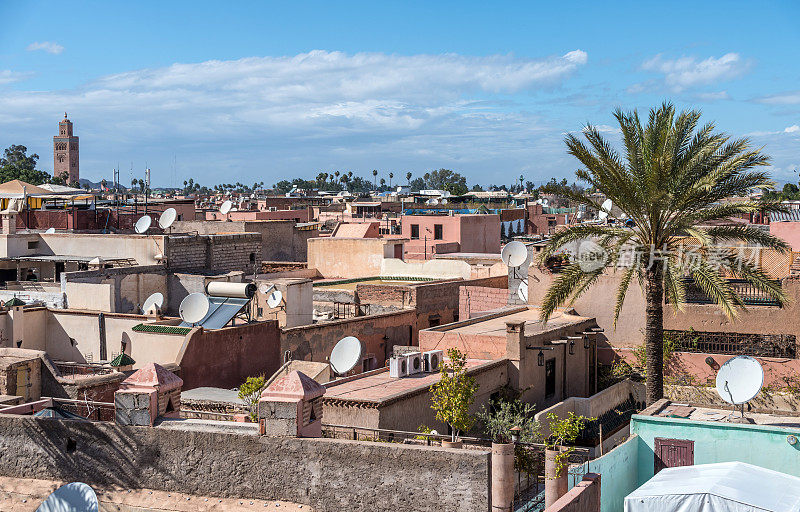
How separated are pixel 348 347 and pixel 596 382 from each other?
8.13 metres

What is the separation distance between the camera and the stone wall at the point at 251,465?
9.48 meters

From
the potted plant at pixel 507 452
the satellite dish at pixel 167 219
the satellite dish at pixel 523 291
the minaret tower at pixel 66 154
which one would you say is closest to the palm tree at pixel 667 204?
the potted plant at pixel 507 452

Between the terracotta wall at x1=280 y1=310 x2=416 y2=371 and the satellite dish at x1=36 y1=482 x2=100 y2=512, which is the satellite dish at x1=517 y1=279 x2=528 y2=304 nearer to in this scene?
the terracotta wall at x1=280 y1=310 x2=416 y2=371

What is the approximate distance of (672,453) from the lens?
13.4m

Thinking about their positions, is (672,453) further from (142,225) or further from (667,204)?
(142,225)

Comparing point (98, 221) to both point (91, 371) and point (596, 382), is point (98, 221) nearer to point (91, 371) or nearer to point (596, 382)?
point (91, 371)

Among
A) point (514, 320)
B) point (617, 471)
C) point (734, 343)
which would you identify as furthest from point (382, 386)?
point (734, 343)

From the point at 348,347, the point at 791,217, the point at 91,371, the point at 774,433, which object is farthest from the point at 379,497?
the point at 791,217

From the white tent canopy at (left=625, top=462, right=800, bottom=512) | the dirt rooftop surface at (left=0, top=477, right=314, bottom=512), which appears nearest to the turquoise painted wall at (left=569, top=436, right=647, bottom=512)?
the white tent canopy at (left=625, top=462, right=800, bottom=512)

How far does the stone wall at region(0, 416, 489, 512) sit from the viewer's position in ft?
31.1

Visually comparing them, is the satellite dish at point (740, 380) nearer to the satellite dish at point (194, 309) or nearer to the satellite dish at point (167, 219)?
the satellite dish at point (194, 309)

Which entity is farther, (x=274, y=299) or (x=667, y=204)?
(x=274, y=299)

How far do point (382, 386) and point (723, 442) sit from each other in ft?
22.0

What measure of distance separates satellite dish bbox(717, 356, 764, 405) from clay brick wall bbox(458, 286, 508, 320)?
13.2 meters
